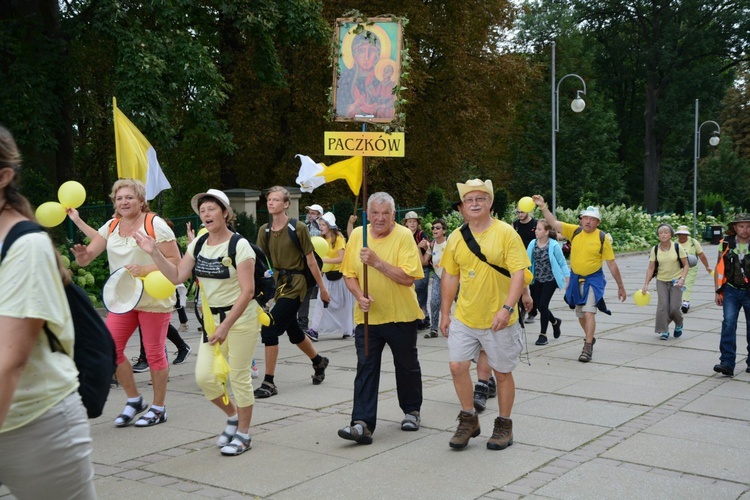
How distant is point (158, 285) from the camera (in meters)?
6.21

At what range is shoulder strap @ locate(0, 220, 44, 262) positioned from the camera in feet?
8.79

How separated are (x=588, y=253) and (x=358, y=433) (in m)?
5.24

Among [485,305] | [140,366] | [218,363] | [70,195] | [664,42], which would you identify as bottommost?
[140,366]

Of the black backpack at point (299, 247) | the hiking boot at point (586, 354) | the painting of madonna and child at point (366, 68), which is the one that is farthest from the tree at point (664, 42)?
the painting of madonna and child at point (366, 68)

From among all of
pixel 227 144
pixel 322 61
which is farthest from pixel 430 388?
pixel 322 61

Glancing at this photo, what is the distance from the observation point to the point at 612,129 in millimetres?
56812

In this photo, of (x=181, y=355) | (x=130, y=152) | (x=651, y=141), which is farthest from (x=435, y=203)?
(x=651, y=141)

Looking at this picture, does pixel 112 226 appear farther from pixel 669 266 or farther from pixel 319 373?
pixel 669 266

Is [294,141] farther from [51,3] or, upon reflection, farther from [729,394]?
[729,394]

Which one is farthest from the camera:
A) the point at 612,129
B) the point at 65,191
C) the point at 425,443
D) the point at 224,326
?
the point at 612,129

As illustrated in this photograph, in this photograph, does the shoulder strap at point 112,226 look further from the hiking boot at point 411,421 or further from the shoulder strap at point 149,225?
the hiking boot at point 411,421

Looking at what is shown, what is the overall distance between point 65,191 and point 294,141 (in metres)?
22.6

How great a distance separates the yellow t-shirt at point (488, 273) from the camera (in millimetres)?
6188

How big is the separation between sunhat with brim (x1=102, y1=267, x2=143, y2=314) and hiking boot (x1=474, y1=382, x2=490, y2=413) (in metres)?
2.83
